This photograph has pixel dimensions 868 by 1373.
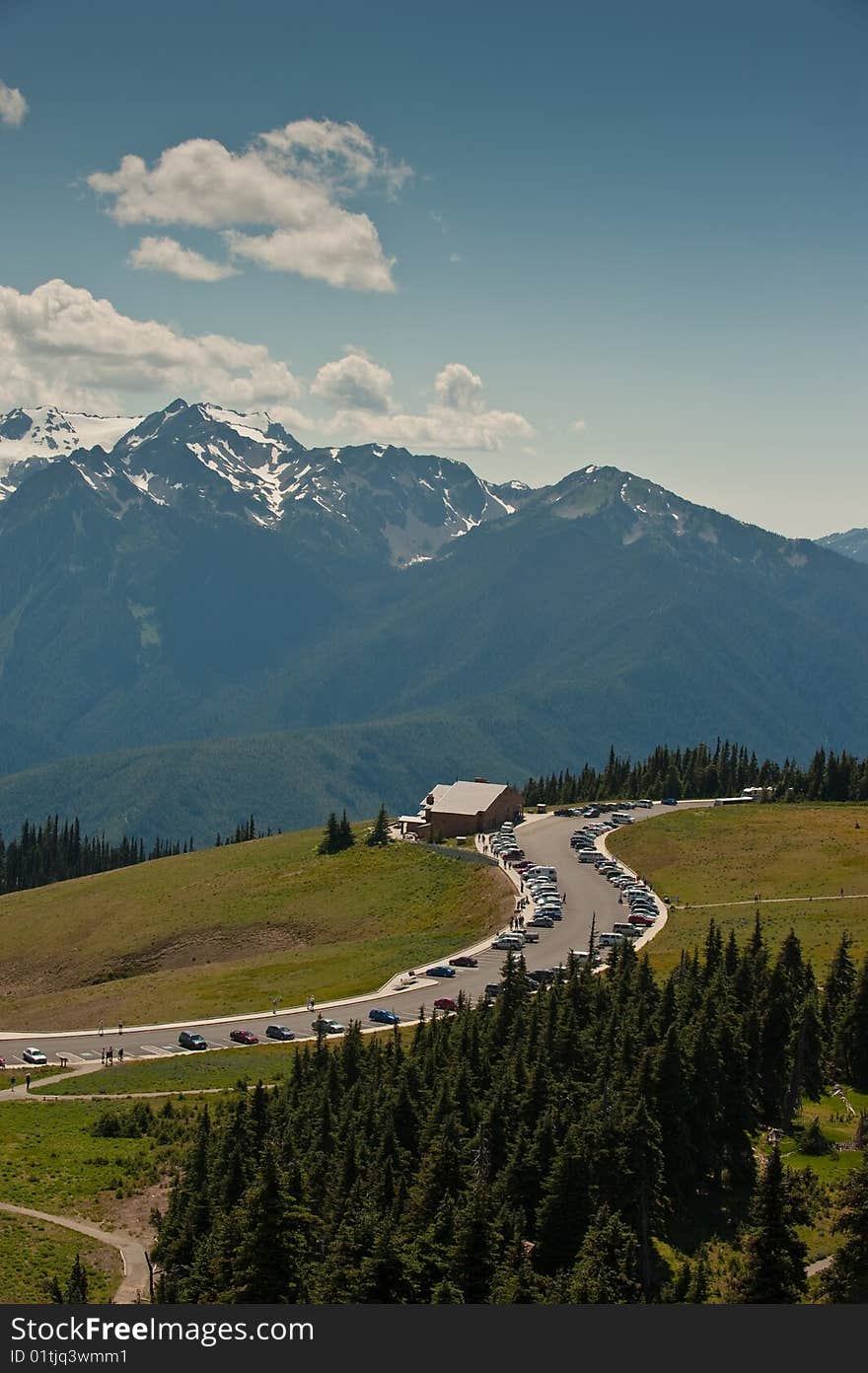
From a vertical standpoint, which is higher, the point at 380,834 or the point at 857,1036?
the point at 380,834

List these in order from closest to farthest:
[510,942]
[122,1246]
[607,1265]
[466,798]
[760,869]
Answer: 1. [607,1265]
2. [122,1246]
3. [510,942]
4. [760,869]
5. [466,798]

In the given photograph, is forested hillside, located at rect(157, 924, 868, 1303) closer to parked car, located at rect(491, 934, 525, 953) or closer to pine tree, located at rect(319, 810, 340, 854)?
parked car, located at rect(491, 934, 525, 953)

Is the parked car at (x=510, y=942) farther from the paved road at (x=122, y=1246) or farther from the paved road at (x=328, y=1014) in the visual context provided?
the paved road at (x=122, y=1246)

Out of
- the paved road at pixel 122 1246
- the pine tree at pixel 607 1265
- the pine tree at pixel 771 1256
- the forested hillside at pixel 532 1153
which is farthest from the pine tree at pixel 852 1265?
the paved road at pixel 122 1246

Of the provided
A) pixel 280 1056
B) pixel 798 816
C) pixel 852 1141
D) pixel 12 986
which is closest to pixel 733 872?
pixel 798 816

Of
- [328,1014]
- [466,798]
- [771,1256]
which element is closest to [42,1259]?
[771,1256]

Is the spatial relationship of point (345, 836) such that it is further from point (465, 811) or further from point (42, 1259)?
point (42, 1259)
